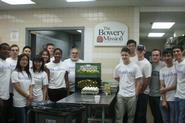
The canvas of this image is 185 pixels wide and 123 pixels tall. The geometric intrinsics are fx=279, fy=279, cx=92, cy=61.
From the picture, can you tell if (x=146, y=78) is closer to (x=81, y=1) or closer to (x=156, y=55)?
(x=156, y=55)

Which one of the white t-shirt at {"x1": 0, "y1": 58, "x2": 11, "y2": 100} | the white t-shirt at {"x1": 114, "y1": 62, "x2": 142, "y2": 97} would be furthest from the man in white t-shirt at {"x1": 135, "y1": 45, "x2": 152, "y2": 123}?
the white t-shirt at {"x1": 0, "y1": 58, "x2": 11, "y2": 100}

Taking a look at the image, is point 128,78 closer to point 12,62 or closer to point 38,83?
point 38,83

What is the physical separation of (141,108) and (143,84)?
46 centimetres

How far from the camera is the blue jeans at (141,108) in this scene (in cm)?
483

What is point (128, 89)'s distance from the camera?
4391mm

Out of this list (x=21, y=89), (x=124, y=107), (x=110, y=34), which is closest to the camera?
(x=21, y=89)

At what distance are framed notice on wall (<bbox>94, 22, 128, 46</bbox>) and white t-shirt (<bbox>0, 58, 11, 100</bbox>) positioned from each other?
2.48 m

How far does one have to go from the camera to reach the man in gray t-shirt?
485 centimetres

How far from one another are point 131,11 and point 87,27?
1.04 m

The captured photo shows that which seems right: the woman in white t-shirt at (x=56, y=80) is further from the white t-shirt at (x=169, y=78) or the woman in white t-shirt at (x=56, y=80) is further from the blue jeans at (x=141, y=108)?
the white t-shirt at (x=169, y=78)

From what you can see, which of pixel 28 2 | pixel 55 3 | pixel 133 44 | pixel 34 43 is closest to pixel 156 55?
pixel 133 44

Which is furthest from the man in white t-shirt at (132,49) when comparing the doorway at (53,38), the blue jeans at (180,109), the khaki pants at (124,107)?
the doorway at (53,38)

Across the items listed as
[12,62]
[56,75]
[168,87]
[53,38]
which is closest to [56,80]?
[56,75]

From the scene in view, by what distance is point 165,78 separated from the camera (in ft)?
14.7
